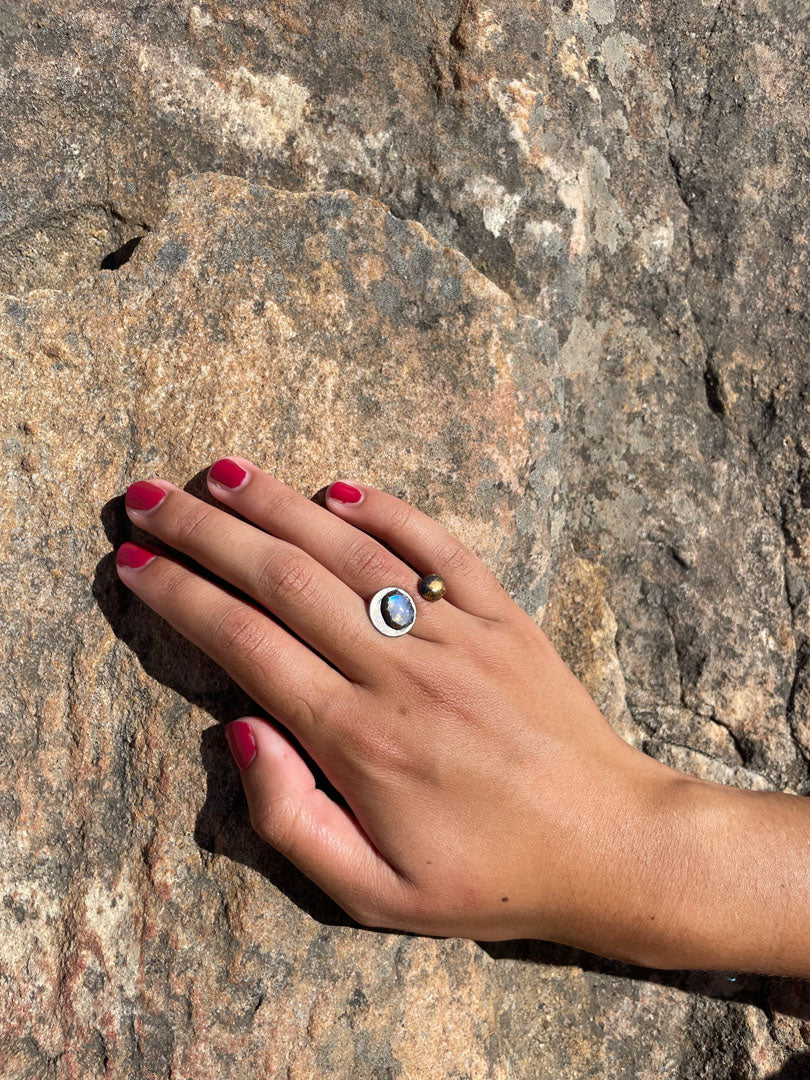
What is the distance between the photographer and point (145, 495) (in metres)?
1.21

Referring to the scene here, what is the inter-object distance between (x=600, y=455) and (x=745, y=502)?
262mm

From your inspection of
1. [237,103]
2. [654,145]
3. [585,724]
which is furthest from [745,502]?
[237,103]

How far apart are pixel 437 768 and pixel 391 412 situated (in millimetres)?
523

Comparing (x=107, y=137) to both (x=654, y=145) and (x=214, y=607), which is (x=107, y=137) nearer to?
(x=214, y=607)

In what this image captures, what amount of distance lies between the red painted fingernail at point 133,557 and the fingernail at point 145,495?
57 millimetres

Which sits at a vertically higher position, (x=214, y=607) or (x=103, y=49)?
(x=103, y=49)

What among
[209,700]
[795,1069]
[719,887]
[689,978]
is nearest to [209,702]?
[209,700]

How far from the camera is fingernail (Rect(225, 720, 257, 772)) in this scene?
120cm

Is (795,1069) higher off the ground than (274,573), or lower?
lower

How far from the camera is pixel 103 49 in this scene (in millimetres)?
1332

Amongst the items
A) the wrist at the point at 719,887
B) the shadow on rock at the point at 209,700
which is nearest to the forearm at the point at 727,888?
the wrist at the point at 719,887

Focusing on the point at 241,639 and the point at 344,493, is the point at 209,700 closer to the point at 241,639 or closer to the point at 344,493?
the point at 241,639

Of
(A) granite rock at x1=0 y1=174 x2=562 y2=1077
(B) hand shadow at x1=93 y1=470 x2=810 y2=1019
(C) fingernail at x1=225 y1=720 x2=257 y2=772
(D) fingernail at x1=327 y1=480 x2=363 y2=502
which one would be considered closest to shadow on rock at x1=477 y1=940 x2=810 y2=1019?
(A) granite rock at x1=0 y1=174 x2=562 y2=1077

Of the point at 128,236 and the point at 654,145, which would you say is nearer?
the point at 128,236
